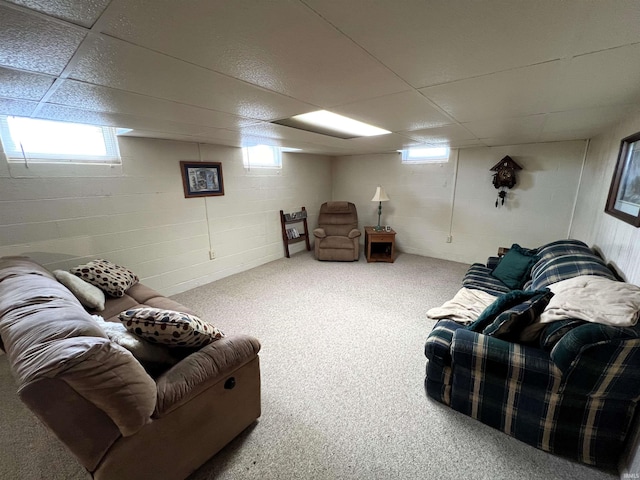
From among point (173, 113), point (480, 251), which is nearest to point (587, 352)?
point (173, 113)

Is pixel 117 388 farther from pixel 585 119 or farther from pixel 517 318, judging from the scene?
pixel 585 119

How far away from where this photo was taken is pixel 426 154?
4.59 metres

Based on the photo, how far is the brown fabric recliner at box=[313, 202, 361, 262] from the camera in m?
4.64

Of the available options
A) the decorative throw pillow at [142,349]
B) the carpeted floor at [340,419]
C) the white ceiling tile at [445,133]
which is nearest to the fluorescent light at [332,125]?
the white ceiling tile at [445,133]

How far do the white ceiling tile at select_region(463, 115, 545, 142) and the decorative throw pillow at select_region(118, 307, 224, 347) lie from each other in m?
2.64

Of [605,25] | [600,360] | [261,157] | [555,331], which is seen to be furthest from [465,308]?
[261,157]

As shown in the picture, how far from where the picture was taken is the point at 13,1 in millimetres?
696

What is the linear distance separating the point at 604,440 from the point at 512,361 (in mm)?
532

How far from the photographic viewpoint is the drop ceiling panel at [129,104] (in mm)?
1438

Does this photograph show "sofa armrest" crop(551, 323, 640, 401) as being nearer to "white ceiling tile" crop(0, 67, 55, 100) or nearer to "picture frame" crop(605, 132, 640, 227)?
"picture frame" crop(605, 132, 640, 227)

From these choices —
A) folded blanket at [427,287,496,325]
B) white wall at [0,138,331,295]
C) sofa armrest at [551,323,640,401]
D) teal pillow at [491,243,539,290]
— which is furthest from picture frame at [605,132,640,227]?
white wall at [0,138,331,295]

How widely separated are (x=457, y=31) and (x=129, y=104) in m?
1.87

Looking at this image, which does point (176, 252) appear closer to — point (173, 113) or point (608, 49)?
point (173, 113)

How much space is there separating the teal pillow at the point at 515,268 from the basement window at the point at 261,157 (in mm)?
3452
